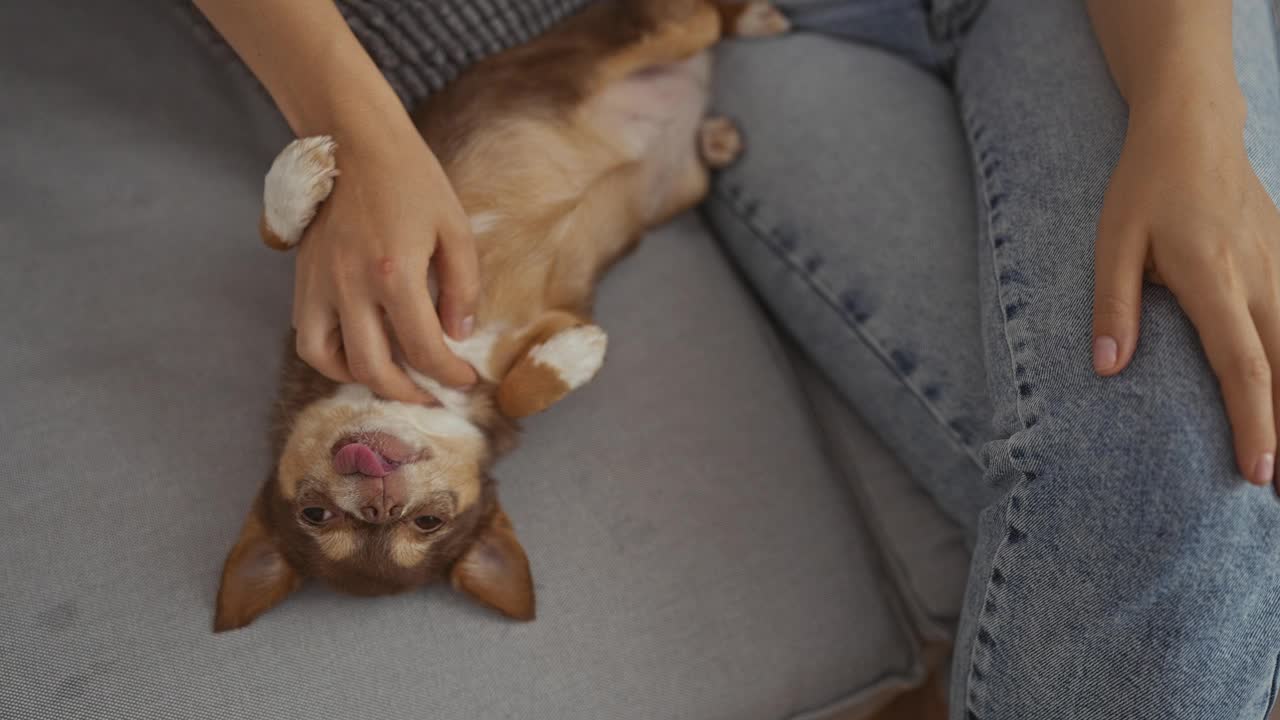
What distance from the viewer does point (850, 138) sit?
1.78m

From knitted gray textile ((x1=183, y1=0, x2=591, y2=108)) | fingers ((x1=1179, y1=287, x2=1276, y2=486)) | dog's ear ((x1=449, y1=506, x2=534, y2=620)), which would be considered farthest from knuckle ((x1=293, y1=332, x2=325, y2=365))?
fingers ((x1=1179, y1=287, x2=1276, y2=486))

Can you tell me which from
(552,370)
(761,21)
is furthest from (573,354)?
(761,21)

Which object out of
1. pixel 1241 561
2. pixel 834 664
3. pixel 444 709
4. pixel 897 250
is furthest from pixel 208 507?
pixel 1241 561

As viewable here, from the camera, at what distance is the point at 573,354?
5.11 ft

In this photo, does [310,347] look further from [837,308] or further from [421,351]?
[837,308]

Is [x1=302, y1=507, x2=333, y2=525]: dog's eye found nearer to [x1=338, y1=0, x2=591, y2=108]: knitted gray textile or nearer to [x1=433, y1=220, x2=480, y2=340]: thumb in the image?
[x1=433, y1=220, x2=480, y2=340]: thumb

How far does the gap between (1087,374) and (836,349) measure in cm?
53

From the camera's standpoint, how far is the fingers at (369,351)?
51.0 inches

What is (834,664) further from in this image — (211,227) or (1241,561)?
(211,227)

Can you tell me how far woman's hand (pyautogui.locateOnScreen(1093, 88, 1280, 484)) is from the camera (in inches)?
45.1

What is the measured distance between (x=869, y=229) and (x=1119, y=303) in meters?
0.54

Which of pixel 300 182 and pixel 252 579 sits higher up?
pixel 300 182

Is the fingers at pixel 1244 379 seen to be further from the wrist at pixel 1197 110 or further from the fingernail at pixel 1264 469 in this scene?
the wrist at pixel 1197 110

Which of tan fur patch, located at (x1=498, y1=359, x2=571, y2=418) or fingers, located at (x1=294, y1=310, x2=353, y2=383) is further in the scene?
tan fur patch, located at (x1=498, y1=359, x2=571, y2=418)
